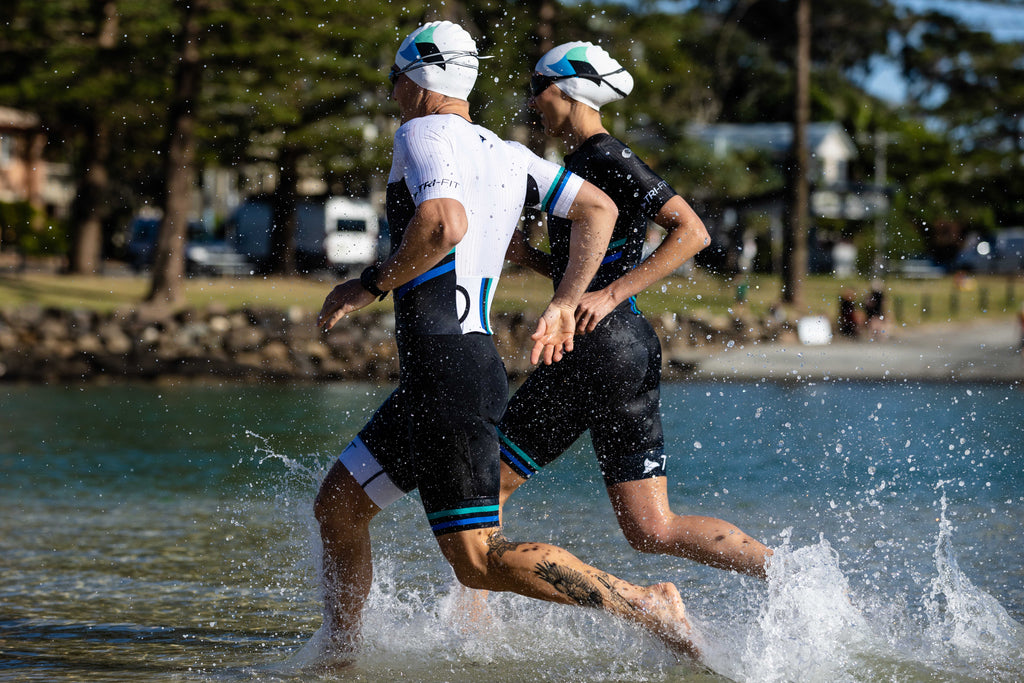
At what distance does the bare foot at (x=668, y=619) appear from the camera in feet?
12.9

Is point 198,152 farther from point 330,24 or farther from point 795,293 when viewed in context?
point 795,293

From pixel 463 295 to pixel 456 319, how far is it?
77 millimetres

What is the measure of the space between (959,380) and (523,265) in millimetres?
14968

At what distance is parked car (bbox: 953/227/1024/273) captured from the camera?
179ft

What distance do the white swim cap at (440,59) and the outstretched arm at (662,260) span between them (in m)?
0.74

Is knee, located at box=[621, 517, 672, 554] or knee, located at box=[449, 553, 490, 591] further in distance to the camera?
knee, located at box=[621, 517, 672, 554]

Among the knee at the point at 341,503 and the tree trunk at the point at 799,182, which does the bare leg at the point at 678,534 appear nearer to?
the knee at the point at 341,503

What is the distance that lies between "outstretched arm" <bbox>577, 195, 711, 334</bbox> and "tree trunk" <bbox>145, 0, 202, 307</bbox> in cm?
1941

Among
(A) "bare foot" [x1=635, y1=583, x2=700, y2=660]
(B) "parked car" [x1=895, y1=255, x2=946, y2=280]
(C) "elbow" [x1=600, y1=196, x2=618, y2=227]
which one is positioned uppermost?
(B) "parked car" [x1=895, y1=255, x2=946, y2=280]

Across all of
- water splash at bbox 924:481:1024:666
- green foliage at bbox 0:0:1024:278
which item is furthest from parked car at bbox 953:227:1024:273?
water splash at bbox 924:481:1024:666

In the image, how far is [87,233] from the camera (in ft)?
104

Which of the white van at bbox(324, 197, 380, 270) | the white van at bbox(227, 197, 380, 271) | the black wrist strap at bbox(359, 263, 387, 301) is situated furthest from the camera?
the white van at bbox(227, 197, 380, 271)

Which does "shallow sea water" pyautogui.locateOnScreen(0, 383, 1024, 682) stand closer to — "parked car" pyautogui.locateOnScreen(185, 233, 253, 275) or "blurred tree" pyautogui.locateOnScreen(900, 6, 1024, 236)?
"parked car" pyautogui.locateOnScreen(185, 233, 253, 275)

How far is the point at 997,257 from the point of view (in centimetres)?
5759
